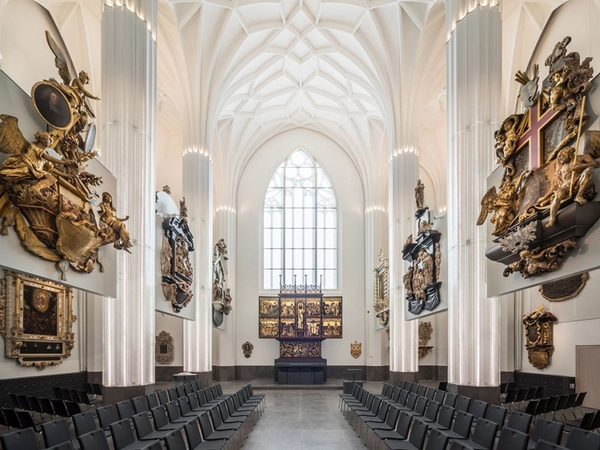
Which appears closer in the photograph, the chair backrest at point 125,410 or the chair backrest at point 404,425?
the chair backrest at point 404,425

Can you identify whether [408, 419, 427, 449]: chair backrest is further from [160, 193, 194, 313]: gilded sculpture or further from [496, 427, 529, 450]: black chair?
[160, 193, 194, 313]: gilded sculpture

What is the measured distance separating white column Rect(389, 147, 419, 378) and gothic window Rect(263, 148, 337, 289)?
1068 cm

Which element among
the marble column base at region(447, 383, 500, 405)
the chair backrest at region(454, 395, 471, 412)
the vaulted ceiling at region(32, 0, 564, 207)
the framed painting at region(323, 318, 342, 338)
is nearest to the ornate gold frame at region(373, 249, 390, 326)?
the framed painting at region(323, 318, 342, 338)

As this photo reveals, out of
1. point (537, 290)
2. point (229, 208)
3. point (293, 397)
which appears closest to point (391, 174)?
point (537, 290)

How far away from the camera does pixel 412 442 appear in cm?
867

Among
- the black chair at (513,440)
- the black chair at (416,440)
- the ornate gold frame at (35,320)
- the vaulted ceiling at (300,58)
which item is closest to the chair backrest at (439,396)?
the black chair at (416,440)

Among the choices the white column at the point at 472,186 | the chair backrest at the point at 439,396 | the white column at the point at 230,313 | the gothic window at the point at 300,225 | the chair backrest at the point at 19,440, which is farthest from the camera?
the gothic window at the point at 300,225

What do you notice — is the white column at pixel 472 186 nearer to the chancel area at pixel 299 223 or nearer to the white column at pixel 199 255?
the chancel area at pixel 299 223

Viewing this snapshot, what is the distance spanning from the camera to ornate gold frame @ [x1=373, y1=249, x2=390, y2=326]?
88.7 ft

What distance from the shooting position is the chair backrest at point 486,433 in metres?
7.75

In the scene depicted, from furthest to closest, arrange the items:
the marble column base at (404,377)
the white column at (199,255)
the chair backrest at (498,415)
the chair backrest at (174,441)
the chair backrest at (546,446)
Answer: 1. the white column at (199,255)
2. the marble column base at (404,377)
3. the chair backrest at (498,415)
4. the chair backrest at (174,441)
5. the chair backrest at (546,446)

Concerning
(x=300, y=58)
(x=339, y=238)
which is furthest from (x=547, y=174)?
(x=339, y=238)

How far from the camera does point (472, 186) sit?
13352mm

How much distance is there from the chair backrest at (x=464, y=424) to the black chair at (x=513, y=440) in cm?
174
